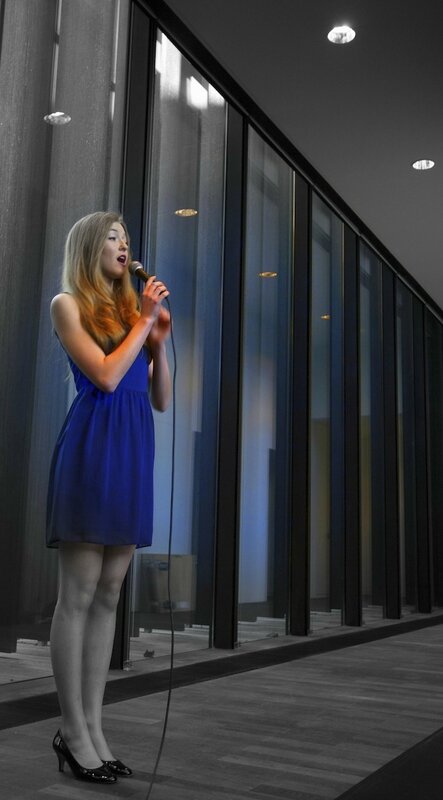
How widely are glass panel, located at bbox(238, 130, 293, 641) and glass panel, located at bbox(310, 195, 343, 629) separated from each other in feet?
1.54

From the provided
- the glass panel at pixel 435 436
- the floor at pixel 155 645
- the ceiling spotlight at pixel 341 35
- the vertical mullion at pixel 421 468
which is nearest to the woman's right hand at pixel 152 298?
the floor at pixel 155 645

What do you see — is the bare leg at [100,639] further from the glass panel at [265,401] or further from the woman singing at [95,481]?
the glass panel at [265,401]

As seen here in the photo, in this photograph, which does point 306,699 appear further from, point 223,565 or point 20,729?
point 223,565

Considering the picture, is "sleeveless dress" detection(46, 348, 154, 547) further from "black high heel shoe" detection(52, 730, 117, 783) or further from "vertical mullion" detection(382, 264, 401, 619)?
"vertical mullion" detection(382, 264, 401, 619)

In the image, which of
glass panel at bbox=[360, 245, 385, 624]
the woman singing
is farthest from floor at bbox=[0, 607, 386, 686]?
the woman singing

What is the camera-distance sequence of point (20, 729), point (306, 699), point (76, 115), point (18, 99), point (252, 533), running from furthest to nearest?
point (252, 533) < point (76, 115) < point (18, 99) < point (306, 699) < point (20, 729)

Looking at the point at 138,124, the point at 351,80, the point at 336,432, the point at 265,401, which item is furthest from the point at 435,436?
the point at 138,124

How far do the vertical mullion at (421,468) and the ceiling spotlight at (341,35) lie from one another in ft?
13.0

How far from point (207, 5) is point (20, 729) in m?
3.40

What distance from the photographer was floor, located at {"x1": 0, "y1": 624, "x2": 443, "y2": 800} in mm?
1649

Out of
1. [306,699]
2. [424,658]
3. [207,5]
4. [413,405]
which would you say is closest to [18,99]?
[207,5]

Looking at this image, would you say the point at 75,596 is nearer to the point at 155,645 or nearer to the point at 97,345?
the point at 97,345

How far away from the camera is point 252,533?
4363 millimetres

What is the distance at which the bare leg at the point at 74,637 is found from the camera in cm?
159
